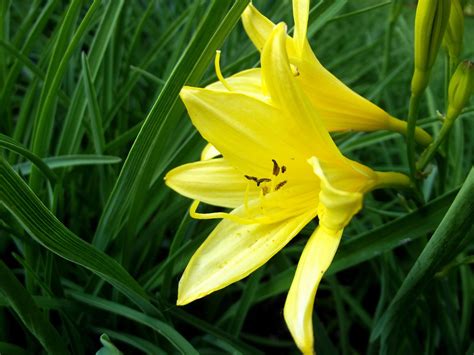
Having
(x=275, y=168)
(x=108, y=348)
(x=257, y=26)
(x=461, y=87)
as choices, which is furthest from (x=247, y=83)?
(x=108, y=348)

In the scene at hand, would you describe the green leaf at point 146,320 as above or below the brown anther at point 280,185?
below

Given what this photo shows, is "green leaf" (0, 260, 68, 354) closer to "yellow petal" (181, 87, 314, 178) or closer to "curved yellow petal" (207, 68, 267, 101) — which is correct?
"yellow petal" (181, 87, 314, 178)

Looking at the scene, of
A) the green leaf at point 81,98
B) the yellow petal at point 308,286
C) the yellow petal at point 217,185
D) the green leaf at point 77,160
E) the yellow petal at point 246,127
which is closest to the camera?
the yellow petal at point 308,286

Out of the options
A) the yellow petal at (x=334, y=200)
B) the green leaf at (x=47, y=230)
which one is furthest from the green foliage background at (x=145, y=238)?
the yellow petal at (x=334, y=200)

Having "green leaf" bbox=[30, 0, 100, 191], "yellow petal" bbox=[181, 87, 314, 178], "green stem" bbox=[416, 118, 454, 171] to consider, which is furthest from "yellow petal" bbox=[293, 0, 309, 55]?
"green leaf" bbox=[30, 0, 100, 191]

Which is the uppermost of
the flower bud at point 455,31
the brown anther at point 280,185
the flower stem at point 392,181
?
the flower bud at point 455,31

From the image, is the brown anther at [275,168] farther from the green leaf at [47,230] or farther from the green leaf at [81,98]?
the green leaf at [81,98]

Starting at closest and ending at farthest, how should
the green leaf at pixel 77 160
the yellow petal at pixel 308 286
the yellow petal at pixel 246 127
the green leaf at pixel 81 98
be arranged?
1. the yellow petal at pixel 308 286
2. the yellow petal at pixel 246 127
3. the green leaf at pixel 77 160
4. the green leaf at pixel 81 98
